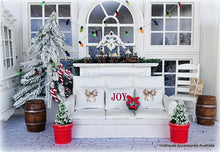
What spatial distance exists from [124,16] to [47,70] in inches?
84.0

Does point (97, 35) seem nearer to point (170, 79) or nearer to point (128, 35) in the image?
point (128, 35)

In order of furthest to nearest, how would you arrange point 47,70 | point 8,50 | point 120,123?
point 8,50 < point 47,70 < point 120,123

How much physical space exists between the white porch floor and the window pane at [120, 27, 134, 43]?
7.92 ft

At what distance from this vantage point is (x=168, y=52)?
18.9 feet

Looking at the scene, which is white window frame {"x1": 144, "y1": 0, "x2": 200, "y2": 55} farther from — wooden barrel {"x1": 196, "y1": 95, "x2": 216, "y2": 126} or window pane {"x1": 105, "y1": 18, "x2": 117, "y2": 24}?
wooden barrel {"x1": 196, "y1": 95, "x2": 216, "y2": 126}

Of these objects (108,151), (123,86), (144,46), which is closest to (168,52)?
(144,46)

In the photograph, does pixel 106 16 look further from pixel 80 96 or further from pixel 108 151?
pixel 108 151

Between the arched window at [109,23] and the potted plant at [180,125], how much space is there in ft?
7.28

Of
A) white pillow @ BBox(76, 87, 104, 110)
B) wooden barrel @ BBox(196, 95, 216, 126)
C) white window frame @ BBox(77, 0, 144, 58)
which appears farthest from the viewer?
white window frame @ BBox(77, 0, 144, 58)

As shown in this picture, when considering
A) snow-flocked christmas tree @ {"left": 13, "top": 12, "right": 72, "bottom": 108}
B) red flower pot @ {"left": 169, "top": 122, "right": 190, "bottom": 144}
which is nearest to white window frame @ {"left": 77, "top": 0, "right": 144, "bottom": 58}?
snow-flocked christmas tree @ {"left": 13, "top": 12, "right": 72, "bottom": 108}

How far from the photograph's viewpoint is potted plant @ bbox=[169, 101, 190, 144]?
13.0 feet

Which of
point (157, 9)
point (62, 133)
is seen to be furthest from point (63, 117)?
point (157, 9)

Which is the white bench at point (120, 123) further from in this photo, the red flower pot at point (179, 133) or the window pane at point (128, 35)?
the window pane at point (128, 35)

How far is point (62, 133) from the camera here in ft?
13.1
